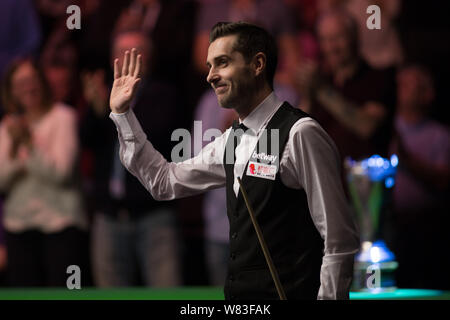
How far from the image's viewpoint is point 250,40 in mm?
2371

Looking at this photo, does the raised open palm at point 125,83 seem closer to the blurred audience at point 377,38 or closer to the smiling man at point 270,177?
the smiling man at point 270,177

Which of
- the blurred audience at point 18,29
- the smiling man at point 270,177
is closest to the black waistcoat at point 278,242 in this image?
the smiling man at point 270,177

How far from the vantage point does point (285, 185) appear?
2281 millimetres

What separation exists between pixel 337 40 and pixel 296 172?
2.40 m

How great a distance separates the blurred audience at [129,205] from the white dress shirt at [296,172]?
6.60 ft

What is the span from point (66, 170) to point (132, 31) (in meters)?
0.94

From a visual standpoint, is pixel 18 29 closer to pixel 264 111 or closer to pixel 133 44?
pixel 133 44

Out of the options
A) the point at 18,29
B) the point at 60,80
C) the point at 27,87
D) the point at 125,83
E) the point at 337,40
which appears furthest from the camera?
the point at 18,29

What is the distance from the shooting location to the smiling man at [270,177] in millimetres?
2160
